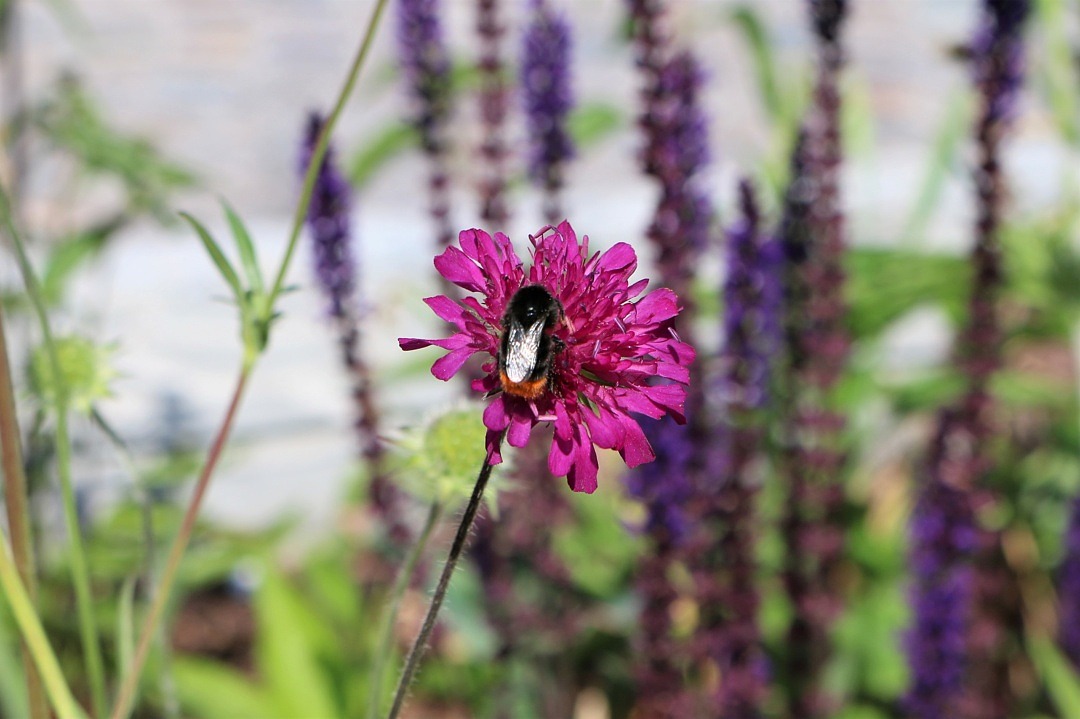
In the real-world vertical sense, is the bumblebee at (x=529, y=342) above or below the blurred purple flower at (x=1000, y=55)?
below

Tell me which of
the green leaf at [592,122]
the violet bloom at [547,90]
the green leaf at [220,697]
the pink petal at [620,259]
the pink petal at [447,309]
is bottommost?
the green leaf at [220,697]

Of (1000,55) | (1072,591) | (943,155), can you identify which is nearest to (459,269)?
(1000,55)

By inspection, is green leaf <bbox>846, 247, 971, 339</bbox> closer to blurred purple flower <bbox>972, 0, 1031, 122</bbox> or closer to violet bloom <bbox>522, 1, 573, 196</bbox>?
blurred purple flower <bbox>972, 0, 1031, 122</bbox>

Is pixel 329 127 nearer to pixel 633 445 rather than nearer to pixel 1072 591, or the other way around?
pixel 633 445

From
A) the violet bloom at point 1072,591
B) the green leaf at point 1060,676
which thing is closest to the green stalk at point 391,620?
the green leaf at point 1060,676

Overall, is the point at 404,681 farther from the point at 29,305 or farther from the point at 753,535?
the point at 29,305

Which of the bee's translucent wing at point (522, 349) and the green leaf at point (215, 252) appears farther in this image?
the green leaf at point (215, 252)

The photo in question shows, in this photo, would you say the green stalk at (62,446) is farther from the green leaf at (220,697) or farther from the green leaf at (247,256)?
the green leaf at (220,697)
